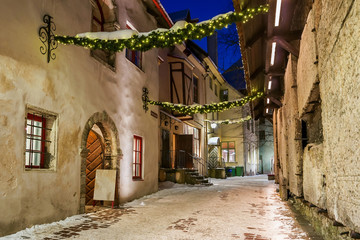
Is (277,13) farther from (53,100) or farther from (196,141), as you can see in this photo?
(196,141)

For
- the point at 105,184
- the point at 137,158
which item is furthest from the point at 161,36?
the point at 137,158

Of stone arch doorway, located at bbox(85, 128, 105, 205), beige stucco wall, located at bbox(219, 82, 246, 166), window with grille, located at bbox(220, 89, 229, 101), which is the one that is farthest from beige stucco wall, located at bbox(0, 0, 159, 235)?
beige stucco wall, located at bbox(219, 82, 246, 166)

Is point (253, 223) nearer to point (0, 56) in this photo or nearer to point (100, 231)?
point (100, 231)

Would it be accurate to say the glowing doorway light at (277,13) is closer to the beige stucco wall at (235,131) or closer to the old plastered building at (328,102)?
the old plastered building at (328,102)

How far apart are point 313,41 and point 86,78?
5.47 m

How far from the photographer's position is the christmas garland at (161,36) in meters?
5.89

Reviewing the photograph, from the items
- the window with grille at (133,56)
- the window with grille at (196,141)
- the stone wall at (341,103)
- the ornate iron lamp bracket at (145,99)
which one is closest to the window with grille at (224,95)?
the window with grille at (196,141)

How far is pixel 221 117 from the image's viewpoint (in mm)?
28984

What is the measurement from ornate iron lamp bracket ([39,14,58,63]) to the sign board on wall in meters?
3.36

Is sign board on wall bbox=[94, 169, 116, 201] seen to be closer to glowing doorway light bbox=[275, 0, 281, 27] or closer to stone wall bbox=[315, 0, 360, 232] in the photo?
glowing doorway light bbox=[275, 0, 281, 27]

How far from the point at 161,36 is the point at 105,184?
170 inches

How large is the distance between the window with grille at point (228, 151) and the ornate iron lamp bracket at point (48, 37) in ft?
79.5

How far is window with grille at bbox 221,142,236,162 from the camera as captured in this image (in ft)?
96.7

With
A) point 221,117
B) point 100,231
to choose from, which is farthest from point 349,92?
Answer: point 221,117
